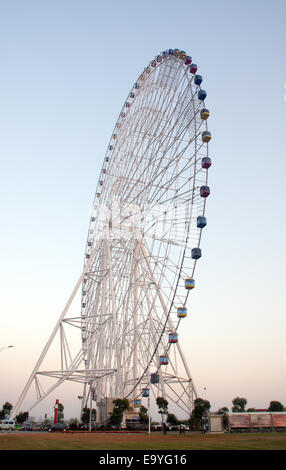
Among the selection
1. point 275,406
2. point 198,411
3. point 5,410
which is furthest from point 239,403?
point 198,411

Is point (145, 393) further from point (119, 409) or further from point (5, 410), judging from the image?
point (5, 410)

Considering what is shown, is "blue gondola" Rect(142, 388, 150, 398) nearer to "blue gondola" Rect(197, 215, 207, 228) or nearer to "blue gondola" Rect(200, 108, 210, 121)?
"blue gondola" Rect(197, 215, 207, 228)

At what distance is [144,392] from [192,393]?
5.07 metres

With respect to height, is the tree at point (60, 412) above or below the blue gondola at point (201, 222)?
below

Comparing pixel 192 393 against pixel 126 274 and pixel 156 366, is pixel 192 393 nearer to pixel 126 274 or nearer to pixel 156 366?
pixel 156 366

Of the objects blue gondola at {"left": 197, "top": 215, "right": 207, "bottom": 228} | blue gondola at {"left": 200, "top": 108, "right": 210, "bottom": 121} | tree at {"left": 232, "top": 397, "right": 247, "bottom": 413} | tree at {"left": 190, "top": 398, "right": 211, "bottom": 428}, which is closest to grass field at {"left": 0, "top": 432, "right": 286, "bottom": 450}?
blue gondola at {"left": 197, "top": 215, "right": 207, "bottom": 228}

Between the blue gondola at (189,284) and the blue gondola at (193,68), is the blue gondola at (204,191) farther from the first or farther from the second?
the blue gondola at (193,68)

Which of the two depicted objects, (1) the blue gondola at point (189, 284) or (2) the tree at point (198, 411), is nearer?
(1) the blue gondola at point (189, 284)

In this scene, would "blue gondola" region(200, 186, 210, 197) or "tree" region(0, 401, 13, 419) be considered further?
"tree" region(0, 401, 13, 419)

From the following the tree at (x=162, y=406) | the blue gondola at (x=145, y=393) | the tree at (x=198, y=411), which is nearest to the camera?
the blue gondola at (x=145, y=393)

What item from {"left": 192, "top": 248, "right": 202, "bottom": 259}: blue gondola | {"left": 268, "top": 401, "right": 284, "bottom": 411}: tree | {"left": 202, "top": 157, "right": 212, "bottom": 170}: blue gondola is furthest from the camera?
{"left": 268, "top": 401, "right": 284, "bottom": 411}: tree

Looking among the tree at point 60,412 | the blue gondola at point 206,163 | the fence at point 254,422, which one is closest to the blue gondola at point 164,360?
the fence at point 254,422

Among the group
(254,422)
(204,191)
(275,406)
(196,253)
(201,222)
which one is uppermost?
(204,191)

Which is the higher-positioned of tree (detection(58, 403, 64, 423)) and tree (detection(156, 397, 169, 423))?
tree (detection(156, 397, 169, 423))
